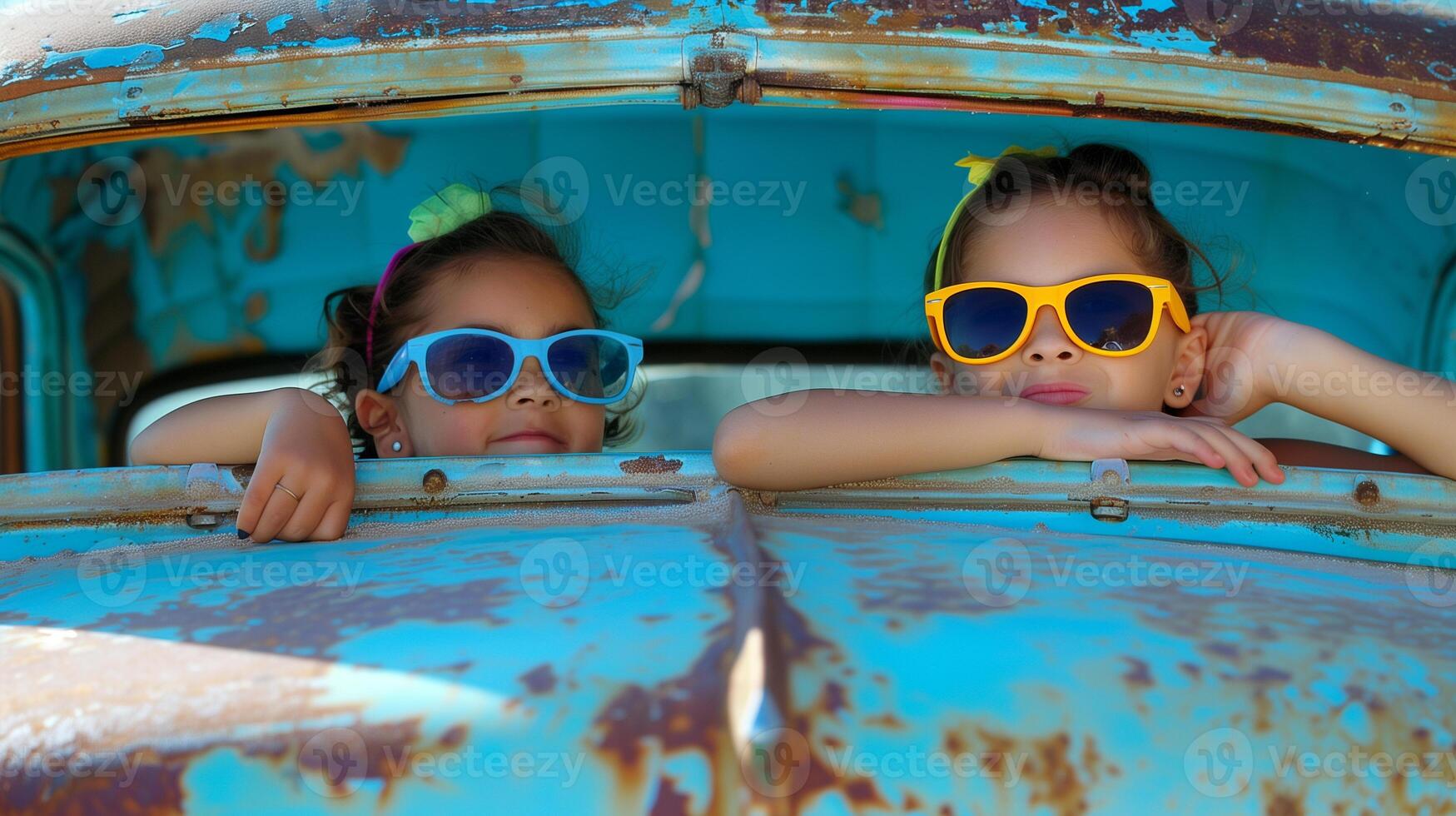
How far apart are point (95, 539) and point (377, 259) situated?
1465 mm

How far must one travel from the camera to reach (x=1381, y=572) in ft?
3.61

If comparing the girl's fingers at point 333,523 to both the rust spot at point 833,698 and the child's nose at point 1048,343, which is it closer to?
the rust spot at point 833,698

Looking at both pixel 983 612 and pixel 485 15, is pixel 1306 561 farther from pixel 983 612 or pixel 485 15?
pixel 485 15

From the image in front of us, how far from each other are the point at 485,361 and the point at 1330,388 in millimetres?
1160

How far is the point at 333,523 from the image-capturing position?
1246mm
